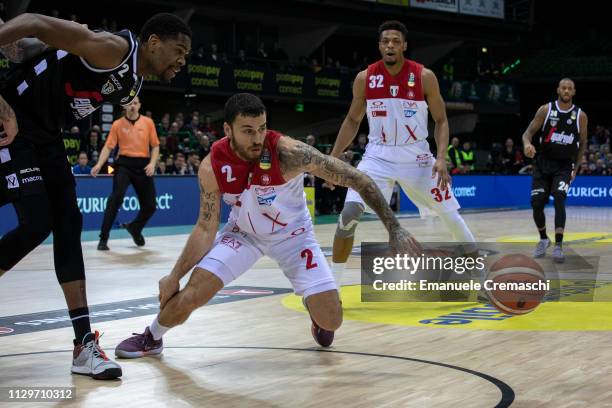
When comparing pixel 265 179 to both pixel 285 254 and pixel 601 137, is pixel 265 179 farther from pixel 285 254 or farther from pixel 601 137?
pixel 601 137

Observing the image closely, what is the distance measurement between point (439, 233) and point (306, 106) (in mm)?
19131

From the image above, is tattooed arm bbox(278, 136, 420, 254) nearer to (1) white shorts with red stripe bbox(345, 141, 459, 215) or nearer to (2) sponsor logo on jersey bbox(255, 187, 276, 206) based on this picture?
(2) sponsor logo on jersey bbox(255, 187, 276, 206)

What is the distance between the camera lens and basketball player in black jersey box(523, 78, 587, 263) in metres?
10.7

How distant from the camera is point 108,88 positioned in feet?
15.0

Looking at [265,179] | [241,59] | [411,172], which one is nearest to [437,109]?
[411,172]

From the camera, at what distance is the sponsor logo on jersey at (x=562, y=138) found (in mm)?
10664

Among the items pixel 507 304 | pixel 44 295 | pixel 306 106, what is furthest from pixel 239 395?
pixel 306 106

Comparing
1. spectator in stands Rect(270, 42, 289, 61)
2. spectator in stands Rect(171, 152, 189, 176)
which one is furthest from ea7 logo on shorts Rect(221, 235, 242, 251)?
spectator in stands Rect(270, 42, 289, 61)

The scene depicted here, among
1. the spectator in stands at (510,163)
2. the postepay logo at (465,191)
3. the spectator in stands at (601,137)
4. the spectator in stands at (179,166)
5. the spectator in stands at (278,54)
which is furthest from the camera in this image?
the spectator in stands at (601,137)

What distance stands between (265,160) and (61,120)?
1.14 m

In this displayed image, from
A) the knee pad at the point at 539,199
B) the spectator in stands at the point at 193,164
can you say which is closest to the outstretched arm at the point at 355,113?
the knee pad at the point at 539,199

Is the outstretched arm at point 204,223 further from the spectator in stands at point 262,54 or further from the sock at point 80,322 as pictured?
the spectator in stands at point 262,54

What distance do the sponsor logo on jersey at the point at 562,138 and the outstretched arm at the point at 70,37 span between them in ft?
24.3
